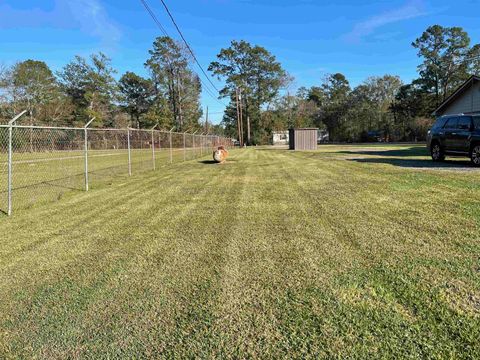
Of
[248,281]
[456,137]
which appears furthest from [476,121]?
[248,281]

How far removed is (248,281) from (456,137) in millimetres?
11372

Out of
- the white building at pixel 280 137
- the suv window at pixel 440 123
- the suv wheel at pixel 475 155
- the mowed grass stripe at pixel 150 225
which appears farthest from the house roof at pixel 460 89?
the white building at pixel 280 137

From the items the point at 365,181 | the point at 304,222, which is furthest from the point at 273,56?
the point at 304,222

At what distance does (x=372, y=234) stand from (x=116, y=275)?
10.1 ft

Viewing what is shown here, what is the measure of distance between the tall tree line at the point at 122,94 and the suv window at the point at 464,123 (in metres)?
47.6

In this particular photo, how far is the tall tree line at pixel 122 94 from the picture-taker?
48.9m

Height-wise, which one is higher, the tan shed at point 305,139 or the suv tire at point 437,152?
the tan shed at point 305,139

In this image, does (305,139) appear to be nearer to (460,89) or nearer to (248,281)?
(460,89)

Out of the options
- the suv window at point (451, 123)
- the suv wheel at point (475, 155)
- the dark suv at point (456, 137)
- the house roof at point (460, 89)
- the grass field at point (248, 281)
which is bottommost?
the grass field at point (248, 281)

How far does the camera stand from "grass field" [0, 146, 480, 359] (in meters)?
2.23

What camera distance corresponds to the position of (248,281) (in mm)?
3121

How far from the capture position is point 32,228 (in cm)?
520

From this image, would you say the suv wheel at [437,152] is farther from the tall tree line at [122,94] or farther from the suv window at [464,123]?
the tall tree line at [122,94]

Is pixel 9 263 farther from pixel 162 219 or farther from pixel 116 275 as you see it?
pixel 162 219
